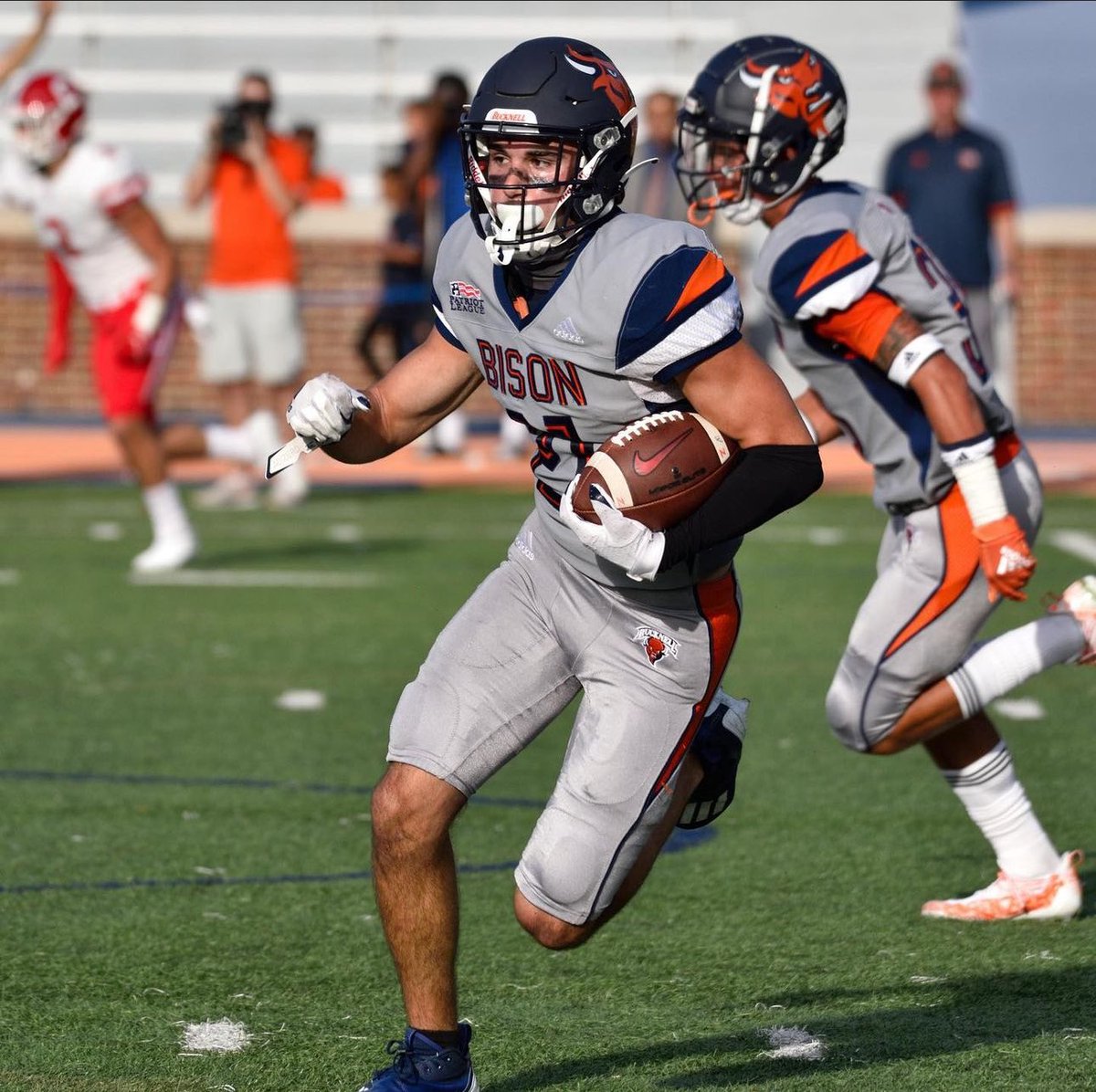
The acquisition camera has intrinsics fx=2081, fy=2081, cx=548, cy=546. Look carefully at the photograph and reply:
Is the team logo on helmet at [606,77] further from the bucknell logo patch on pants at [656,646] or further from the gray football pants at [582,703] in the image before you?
the bucknell logo patch on pants at [656,646]

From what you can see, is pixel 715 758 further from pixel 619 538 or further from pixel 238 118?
pixel 238 118

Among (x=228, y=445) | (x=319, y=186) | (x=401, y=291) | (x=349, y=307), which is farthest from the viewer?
(x=319, y=186)

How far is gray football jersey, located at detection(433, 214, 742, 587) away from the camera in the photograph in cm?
341

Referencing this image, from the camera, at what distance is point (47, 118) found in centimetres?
898

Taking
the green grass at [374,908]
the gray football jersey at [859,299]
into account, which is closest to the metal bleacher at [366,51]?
the green grass at [374,908]

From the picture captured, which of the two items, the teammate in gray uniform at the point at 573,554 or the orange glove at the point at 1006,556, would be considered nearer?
the teammate in gray uniform at the point at 573,554

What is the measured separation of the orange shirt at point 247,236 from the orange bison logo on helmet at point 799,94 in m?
7.24

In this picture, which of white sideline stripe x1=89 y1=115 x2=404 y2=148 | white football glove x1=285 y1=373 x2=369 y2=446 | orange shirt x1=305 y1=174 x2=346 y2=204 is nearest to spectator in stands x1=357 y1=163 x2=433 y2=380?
orange shirt x1=305 y1=174 x2=346 y2=204

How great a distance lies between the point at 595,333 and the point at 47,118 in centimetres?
613

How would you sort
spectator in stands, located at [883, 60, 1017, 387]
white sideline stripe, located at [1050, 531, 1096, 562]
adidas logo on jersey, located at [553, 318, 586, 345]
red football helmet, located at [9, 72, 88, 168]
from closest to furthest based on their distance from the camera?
1. adidas logo on jersey, located at [553, 318, 586, 345]
2. red football helmet, located at [9, 72, 88, 168]
3. white sideline stripe, located at [1050, 531, 1096, 562]
4. spectator in stands, located at [883, 60, 1017, 387]

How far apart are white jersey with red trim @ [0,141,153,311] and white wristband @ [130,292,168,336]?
18cm

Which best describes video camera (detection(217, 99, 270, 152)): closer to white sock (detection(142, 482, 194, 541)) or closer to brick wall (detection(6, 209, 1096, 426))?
white sock (detection(142, 482, 194, 541))

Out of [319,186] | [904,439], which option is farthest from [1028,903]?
[319,186]

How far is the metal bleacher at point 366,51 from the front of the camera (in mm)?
21281
